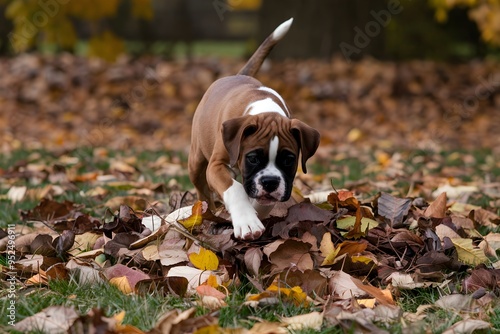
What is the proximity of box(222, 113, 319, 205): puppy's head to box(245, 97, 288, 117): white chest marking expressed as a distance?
21 centimetres

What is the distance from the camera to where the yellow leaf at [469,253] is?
377 cm

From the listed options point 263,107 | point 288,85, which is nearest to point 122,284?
point 263,107

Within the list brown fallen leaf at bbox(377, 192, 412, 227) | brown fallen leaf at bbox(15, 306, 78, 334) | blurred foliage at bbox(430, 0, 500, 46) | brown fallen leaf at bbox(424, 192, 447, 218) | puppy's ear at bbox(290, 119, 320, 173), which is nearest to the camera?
brown fallen leaf at bbox(15, 306, 78, 334)

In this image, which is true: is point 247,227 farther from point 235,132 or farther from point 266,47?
point 266,47

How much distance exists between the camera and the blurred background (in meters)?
10.8

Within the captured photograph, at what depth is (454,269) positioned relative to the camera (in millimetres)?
3643

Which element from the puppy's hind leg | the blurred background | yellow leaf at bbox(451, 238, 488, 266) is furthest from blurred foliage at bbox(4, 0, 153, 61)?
yellow leaf at bbox(451, 238, 488, 266)

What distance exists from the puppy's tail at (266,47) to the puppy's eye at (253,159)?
5.19 ft

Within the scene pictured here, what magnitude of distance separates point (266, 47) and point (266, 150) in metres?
1.63

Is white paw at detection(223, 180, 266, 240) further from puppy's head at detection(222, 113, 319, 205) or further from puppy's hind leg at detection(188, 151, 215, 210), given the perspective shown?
puppy's hind leg at detection(188, 151, 215, 210)

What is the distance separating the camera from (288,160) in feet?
12.9

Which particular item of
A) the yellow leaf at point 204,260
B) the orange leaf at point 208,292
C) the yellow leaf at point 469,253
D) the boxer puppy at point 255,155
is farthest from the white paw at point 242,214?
the yellow leaf at point 469,253

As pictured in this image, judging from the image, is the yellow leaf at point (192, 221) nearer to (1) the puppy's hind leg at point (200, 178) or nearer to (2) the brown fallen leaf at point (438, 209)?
(1) the puppy's hind leg at point (200, 178)

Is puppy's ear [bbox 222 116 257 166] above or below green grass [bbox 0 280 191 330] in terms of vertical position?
above
